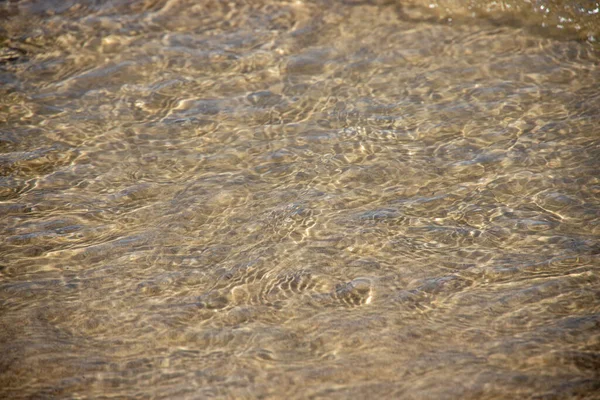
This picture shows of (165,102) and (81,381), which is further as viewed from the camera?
(165,102)

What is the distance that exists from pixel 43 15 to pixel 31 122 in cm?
156

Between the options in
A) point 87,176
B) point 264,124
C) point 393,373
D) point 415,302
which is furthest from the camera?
point 264,124

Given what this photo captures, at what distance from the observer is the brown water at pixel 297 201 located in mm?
2617

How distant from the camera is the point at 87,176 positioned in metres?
3.65

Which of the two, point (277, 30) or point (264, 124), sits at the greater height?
point (277, 30)

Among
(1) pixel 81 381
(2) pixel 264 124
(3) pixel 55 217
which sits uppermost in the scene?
(2) pixel 264 124

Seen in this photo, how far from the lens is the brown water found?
2.62m

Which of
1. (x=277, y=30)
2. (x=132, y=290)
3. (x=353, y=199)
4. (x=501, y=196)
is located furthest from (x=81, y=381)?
(x=277, y=30)

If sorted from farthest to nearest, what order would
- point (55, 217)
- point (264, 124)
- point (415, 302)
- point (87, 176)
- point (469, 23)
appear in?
point (469, 23) → point (264, 124) → point (87, 176) → point (55, 217) → point (415, 302)

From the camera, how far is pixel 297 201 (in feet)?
11.3

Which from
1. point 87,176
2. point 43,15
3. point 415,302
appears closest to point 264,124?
point 87,176

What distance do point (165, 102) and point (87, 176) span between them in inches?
34.1

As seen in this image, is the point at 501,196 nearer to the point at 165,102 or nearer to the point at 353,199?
the point at 353,199

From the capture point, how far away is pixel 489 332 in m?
2.70
